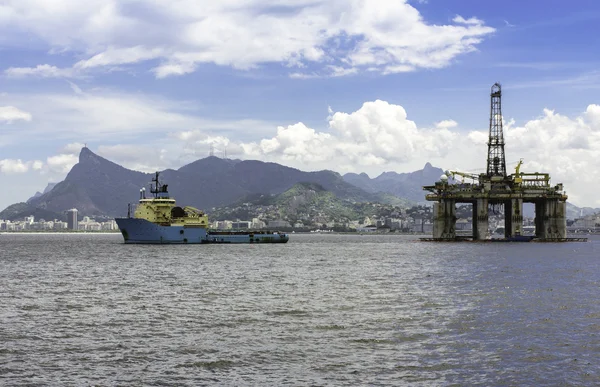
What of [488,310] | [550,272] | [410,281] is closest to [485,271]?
[550,272]

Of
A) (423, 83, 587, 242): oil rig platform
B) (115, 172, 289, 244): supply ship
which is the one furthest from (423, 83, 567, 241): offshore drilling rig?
(115, 172, 289, 244): supply ship

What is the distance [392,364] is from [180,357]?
946cm

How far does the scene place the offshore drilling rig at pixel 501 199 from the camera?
180250mm

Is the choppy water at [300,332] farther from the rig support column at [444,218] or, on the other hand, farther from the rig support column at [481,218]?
the rig support column at [444,218]

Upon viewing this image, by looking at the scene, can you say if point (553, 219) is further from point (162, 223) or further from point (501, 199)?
point (162, 223)

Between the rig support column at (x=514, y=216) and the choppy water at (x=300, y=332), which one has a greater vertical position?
the rig support column at (x=514, y=216)

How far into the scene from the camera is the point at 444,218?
605 feet

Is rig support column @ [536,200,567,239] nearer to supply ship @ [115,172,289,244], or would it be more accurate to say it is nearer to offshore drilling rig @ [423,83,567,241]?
offshore drilling rig @ [423,83,567,241]

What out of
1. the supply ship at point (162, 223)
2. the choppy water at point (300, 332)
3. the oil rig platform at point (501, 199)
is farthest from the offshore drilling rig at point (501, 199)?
the choppy water at point (300, 332)

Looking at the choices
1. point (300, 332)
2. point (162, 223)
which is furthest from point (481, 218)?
point (300, 332)

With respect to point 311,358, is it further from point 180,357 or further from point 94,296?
point 94,296

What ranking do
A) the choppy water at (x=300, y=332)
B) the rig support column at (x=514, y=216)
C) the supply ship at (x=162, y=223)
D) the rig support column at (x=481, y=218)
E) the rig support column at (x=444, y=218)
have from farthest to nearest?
the rig support column at (x=444, y=218) < the rig support column at (x=514, y=216) < the rig support column at (x=481, y=218) < the supply ship at (x=162, y=223) < the choppy water at (x=300, y=332)

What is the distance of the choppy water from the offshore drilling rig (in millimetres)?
116849

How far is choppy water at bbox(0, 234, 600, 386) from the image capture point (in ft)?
84.0
